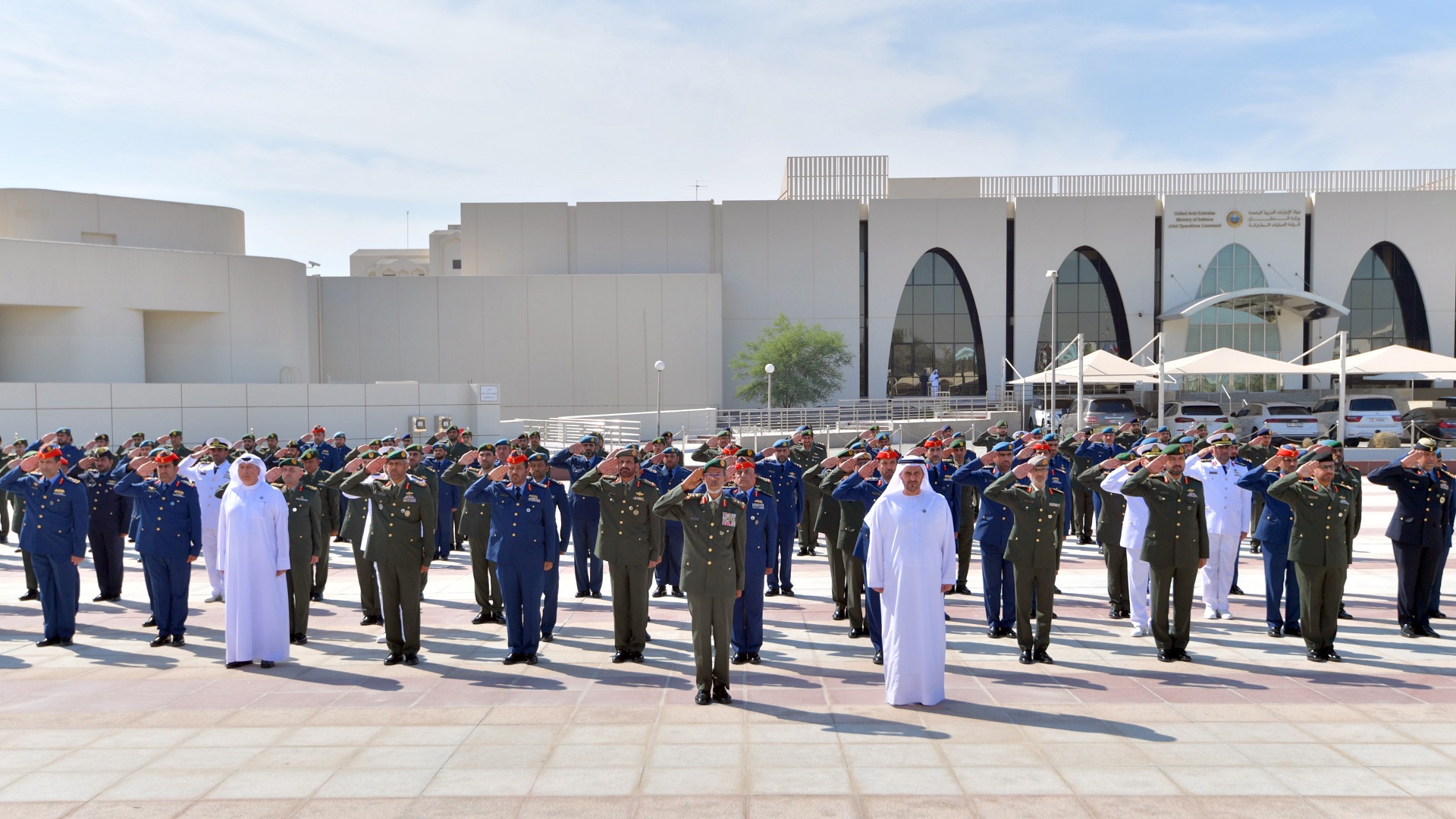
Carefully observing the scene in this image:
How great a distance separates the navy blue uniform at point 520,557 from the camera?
869 centimetres

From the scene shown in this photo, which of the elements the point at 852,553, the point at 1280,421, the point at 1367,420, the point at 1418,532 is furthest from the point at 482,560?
the point at 1367,420

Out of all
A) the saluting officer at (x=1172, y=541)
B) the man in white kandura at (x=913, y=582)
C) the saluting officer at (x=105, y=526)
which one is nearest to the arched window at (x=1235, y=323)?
the saluting officer at (x=1172, y=541)

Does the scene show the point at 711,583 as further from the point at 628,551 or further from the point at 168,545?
the point at 168,545

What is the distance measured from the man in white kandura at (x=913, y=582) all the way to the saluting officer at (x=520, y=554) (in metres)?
2.98

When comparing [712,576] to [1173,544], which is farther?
[1173,544]

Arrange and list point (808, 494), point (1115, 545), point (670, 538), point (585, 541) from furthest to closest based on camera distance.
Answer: point (808, 494) < point (670, 538) < point (585, 541) < point (1115, 545)

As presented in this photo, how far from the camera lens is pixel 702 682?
7473mm

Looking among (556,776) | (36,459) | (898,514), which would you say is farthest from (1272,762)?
(36,459)

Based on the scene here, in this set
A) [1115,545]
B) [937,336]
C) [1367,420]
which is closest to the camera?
[1115,545]

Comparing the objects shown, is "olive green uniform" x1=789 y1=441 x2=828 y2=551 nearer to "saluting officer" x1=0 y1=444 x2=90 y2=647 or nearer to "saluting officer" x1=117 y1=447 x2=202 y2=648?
"saluting officer" x1=117 y1=447 x2=202 y2=648

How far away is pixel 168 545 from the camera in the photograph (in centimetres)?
944

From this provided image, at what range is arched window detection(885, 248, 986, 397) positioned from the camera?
46344mm

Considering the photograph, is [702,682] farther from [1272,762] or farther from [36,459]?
[36,459]

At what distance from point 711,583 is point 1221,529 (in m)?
5.94
